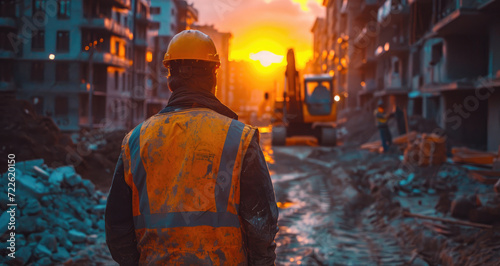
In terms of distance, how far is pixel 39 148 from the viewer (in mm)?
10742

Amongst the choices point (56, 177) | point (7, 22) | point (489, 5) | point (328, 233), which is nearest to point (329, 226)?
point (328, 233)

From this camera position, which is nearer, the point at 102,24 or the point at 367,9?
the point at 102,24

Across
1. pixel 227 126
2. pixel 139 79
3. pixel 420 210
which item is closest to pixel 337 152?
pixel 420 210

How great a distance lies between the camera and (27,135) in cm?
1086

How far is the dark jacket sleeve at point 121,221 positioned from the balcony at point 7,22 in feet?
125

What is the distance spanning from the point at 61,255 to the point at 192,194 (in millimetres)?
4980

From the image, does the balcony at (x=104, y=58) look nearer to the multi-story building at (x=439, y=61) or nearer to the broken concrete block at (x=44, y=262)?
the multi-story building at (x=439, y=61)

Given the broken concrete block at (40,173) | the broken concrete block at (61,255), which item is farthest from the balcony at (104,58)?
the broken concrete block at (61,255)

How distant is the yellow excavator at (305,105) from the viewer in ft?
72.1

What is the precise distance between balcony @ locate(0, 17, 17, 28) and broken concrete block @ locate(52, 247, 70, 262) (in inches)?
1347

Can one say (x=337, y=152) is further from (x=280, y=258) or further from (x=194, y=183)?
(x=194, y=183)

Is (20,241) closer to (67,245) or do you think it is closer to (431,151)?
(67,245)

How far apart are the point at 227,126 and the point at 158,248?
70 cm

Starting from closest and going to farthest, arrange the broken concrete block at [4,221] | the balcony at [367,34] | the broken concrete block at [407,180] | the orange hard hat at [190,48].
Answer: the orange hard hat at [190,48] < the broken concrete block at [4,221] < the broken concrete block at [407,180] < the balcony at [367,34]
